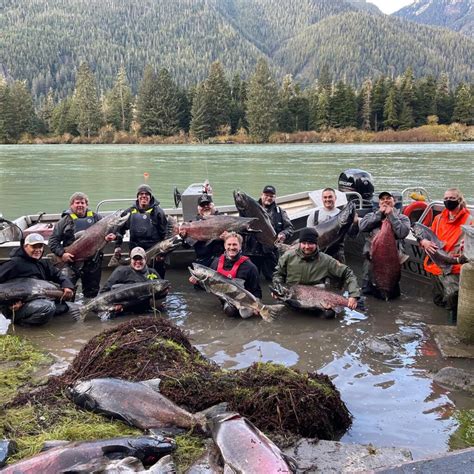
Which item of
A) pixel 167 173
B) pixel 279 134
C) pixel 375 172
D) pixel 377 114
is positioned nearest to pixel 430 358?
pixel 375 172

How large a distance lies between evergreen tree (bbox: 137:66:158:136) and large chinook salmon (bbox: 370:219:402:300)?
78983 millimetres

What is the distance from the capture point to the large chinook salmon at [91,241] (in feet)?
26.4

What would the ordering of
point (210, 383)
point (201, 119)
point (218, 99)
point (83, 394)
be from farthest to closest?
point (218, 99)
point (201, 119)
point (210, 383)
point (83, 394)

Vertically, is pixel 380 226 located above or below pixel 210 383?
above

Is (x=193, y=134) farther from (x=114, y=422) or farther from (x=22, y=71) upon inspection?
(x=22, y=71)

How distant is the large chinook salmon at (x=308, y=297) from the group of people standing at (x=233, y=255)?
→ 4.8 inches

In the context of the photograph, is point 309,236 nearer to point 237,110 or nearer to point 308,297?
point 308,297

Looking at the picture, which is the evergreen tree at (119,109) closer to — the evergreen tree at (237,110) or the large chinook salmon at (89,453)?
the evergreen tree at (237,110)

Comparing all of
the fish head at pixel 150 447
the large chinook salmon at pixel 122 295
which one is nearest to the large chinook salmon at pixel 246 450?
the fish head at pixel 150 447

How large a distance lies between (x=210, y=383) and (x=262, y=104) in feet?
256

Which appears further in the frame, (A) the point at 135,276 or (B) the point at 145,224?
(B) the point at 145,224

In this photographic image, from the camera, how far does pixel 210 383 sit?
4.54 meters

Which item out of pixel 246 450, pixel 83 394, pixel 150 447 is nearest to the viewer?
Result: pixel 246 450

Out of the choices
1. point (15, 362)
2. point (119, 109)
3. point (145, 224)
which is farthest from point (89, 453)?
point (119, 109)
